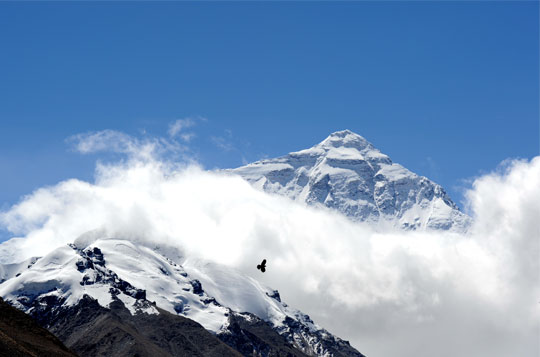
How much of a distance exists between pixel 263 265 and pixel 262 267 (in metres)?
0.42

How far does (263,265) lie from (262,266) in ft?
2.27

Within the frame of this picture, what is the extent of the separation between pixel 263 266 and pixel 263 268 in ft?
1.60

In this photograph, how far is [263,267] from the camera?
15512cm

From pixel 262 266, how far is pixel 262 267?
1.69 ft

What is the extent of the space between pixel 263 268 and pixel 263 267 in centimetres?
52

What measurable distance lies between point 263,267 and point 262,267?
25.6 inches

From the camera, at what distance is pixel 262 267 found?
15450 cm

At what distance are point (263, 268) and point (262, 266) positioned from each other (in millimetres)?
520

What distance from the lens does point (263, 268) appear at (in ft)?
507

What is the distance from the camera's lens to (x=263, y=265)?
154375mm
